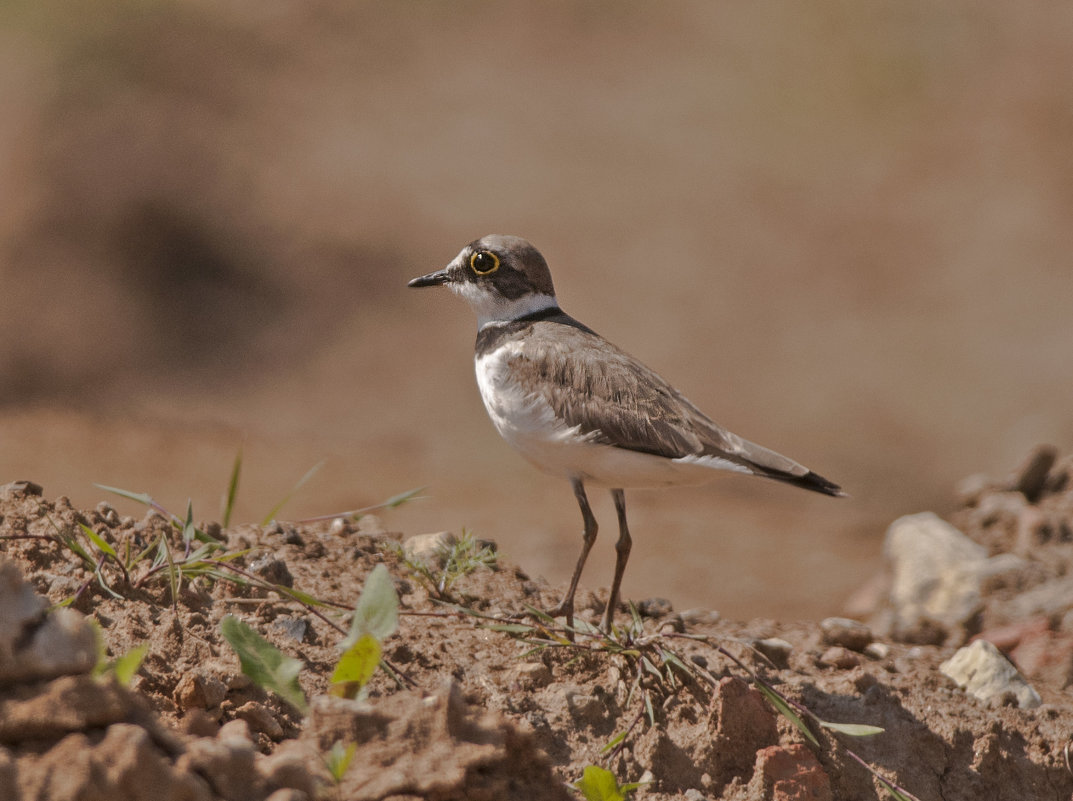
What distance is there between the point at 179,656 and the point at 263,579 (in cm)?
58

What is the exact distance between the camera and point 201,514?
909 centimetres

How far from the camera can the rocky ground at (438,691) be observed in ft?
7.76

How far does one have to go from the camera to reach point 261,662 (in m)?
2.96

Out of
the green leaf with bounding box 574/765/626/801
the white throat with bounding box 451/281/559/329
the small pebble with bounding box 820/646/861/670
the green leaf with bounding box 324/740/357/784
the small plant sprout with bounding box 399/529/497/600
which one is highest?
the white throat with bounding box 451/281/559/329

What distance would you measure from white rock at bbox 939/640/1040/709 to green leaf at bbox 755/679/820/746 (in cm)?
114

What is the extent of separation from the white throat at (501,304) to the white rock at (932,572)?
2.73 meters

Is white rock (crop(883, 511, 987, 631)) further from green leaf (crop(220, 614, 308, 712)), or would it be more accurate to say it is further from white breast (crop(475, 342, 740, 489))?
green leaf (crop(220, 614, 308, 712))

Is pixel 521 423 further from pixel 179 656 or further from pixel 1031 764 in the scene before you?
pixel 1031 764

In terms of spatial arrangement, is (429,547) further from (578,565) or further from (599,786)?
(599,786)

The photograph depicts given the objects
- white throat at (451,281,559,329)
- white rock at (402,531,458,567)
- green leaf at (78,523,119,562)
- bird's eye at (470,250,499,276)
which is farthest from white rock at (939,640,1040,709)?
green leaf at (78,523,119,562)

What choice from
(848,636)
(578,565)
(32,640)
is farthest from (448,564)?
(32,640)

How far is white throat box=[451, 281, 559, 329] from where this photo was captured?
552 centimetres

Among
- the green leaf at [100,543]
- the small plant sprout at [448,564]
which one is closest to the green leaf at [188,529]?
the green leaf at [100,543]

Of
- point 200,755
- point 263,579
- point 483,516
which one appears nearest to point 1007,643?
point 263,579
